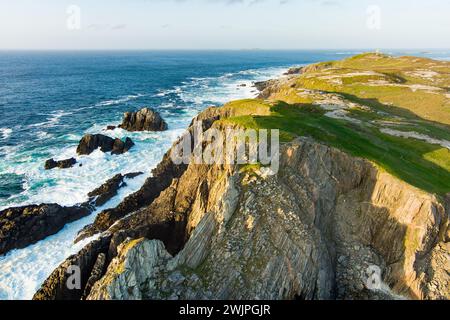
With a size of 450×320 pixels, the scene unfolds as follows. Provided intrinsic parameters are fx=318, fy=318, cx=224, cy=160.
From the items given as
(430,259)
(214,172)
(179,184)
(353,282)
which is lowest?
(353,282)

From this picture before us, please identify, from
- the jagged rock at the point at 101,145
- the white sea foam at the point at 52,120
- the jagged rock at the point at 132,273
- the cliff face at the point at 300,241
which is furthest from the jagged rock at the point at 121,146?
the jagged rock at the point at 132,273

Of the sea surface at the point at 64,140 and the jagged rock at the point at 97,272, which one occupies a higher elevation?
the sea surface at the point at 64,140

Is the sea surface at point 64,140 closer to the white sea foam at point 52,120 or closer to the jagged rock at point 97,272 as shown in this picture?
the white sea foam at point 52,120

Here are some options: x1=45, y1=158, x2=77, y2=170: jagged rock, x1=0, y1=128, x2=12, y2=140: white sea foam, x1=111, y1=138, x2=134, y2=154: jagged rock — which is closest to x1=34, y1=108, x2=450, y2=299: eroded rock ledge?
x1=45, y1=158, x2=77, y2=170: jagged rock

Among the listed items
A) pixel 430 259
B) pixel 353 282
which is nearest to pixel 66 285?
pixel 353 282

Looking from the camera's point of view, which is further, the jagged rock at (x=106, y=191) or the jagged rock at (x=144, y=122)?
the jagged rock at (x=144, y=122)

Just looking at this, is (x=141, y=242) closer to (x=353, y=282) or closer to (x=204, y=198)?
(x=204, y=198)

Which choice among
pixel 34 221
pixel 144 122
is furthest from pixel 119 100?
pixel 34 221
